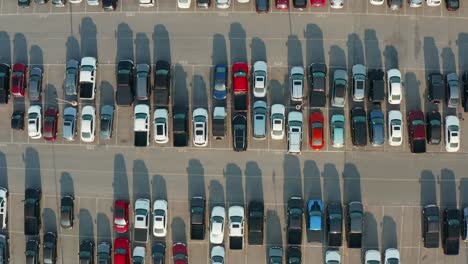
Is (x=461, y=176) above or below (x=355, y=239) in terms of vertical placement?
above

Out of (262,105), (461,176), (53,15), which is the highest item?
(53,15)

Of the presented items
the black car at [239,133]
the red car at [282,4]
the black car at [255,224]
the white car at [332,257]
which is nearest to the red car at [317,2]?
the red car at [282,4]

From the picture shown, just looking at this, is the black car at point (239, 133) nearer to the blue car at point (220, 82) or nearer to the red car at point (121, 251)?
the blue car at point (220, 82)

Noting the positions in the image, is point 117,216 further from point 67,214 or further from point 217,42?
point 217,42

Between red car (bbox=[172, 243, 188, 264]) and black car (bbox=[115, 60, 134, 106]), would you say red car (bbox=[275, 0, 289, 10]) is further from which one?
red car (bbox=[172, 243, 188, 264])

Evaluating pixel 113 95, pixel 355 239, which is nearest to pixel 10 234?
pixel 113 95
